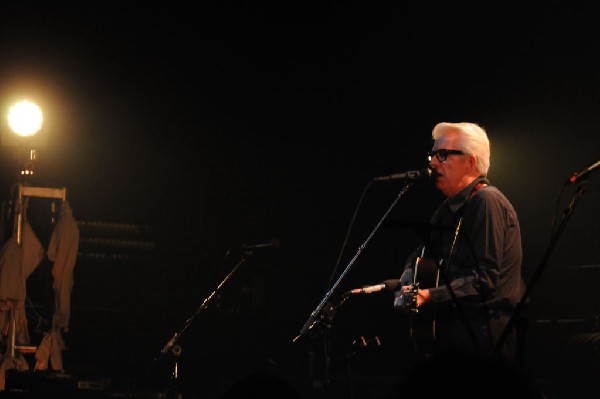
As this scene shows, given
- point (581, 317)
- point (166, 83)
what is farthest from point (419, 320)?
point (166, 83)

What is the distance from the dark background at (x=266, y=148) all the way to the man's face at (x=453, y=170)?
2.14 meters

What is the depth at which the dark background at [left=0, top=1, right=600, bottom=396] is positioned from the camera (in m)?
6.59

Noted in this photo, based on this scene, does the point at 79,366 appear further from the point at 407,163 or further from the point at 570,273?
the point at 570,273

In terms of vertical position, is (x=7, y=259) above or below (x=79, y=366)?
above

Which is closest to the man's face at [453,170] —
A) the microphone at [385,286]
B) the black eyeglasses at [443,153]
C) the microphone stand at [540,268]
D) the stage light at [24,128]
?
the black eyeglasses at [443,153]

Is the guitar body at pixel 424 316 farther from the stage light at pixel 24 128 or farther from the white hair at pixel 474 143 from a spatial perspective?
the stage light at pixel 24 128

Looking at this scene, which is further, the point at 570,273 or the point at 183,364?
the point at 183,364

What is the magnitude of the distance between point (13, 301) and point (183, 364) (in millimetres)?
1444

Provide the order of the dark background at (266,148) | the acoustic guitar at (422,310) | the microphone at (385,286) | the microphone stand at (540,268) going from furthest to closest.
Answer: the dark background at (266,148)
the microphone at (385,286)
the acoustic guitar at (422,310)
the microphone stand at (540,268)

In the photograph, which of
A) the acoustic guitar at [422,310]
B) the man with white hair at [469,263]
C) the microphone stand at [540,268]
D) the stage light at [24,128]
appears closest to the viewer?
the microphone stand at [540,268]

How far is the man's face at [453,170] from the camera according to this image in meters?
4.13

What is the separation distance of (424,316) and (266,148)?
430cm

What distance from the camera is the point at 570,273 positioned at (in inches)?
231

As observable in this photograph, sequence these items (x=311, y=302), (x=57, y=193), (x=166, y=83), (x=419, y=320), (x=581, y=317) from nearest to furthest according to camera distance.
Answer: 1. (x=419, y=320)
2. (x=581, y=317)
3. (x=57, y=193)
4. (x=311, y=302)
5. (x=166, y=83)
